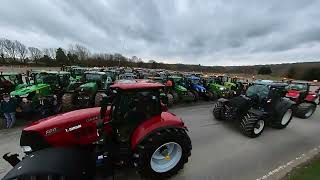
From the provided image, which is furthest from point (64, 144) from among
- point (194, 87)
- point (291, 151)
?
point (194, 87)

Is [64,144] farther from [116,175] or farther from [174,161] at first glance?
[174,161]

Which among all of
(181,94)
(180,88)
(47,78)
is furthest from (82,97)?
(180,88)

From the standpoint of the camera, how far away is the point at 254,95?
9.72 m

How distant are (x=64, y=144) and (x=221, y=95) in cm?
1405

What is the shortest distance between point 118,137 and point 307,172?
14.6ft

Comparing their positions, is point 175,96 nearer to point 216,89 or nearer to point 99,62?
point 216,89

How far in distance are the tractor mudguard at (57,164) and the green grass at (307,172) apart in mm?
4324

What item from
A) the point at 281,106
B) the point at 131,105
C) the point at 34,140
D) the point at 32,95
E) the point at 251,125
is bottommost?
the point at 251,125

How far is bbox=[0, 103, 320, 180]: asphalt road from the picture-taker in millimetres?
5840

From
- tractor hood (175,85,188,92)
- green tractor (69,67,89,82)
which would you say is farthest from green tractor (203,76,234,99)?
Result: green tractor (69,67,89,82)

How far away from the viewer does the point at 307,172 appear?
5.60 m

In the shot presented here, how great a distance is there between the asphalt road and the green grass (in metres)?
0.60

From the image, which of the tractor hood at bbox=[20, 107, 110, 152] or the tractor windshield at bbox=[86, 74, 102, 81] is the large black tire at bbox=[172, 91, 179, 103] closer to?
the tractor windshield at bbox=[86, 74, 102, 81]

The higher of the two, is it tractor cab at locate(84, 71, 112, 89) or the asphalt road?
tractor cab at locate(84, 71, 112, 89)
